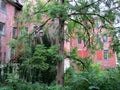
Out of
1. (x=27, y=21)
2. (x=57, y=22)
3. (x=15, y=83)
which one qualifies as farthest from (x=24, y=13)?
(x=15, y=83)

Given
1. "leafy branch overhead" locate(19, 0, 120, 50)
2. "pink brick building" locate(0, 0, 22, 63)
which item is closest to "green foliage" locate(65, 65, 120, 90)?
"leafy branch overhead" locate(19, 0, 120, 50)

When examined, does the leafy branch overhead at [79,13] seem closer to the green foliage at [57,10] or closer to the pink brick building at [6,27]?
the green foliage at [57,10]

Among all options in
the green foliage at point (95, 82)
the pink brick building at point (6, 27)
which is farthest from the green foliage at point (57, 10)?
the pink brick building at point (6, 27)

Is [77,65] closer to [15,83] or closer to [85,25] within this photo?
[85,25]

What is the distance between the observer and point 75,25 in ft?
57.1

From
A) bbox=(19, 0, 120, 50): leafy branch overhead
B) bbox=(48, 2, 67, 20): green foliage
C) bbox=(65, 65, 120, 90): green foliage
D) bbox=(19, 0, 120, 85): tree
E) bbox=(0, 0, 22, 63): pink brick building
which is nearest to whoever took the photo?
bbox=(65, 65, 120, 90): green foliage

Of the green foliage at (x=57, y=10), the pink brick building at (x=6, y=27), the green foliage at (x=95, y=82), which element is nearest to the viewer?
the green foliage at (x=95, y=82)

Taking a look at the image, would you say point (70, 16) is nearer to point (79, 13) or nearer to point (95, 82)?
point (79, 13)

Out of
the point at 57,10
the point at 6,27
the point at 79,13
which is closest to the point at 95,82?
the point at 57,10

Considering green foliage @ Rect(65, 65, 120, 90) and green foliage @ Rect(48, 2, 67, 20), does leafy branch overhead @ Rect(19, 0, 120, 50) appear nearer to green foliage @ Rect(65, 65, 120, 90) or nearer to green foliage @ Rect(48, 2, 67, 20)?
green foliage @ Rect(48, 2, 67, 20)

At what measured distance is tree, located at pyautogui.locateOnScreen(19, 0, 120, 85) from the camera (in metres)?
13.1

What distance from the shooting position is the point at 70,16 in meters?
14.7

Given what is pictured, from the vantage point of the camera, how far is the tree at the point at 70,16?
13.1 m

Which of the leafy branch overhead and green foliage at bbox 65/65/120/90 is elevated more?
the leafy branch overhead
